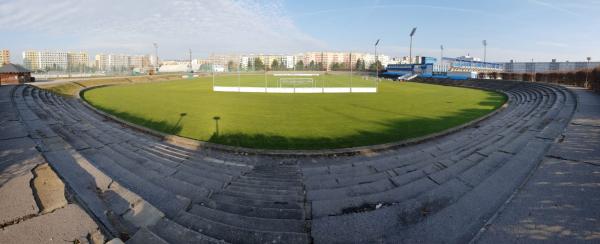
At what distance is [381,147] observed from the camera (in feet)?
36.6

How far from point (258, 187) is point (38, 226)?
166 inches

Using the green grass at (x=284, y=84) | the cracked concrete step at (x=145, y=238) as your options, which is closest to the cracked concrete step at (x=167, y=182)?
the cracked concrete step at (x=145, y=238)

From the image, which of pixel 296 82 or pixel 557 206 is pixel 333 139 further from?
pixel 296 82

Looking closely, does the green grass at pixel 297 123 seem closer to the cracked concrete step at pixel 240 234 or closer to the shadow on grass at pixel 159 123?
the shadow on grass at pixel 159 123

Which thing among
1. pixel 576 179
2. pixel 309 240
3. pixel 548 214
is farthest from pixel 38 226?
pixel 576 179

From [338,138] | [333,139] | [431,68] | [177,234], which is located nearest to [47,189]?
[177,234]

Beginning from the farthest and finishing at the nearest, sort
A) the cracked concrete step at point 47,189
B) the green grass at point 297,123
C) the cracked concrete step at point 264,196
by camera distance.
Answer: the green grass at point 297,123 → the cracked concrete step at point 264,196 → the cracked concrete step at point 47,189

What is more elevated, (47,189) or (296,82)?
(296,82)

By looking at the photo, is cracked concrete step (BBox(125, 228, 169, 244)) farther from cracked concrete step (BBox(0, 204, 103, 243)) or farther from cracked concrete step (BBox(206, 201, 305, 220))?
cracked concrete step (BBox(206, 201, 305, 220))

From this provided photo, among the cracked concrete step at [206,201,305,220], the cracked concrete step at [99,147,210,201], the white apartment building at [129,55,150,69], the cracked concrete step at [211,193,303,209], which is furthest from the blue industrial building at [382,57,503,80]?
the white apartment building at [129,55,150,69]

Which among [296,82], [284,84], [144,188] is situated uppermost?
[296,82]

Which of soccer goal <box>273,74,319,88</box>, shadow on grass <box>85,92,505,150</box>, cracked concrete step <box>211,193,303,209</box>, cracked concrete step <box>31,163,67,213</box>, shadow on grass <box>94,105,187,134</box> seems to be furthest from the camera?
soccer goal <box>273,74,319,88</box>

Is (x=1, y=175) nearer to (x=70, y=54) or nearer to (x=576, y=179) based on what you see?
(x=576, y=179)

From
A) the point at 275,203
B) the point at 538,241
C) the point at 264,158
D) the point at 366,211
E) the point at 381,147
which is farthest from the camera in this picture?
the point at 381,147
